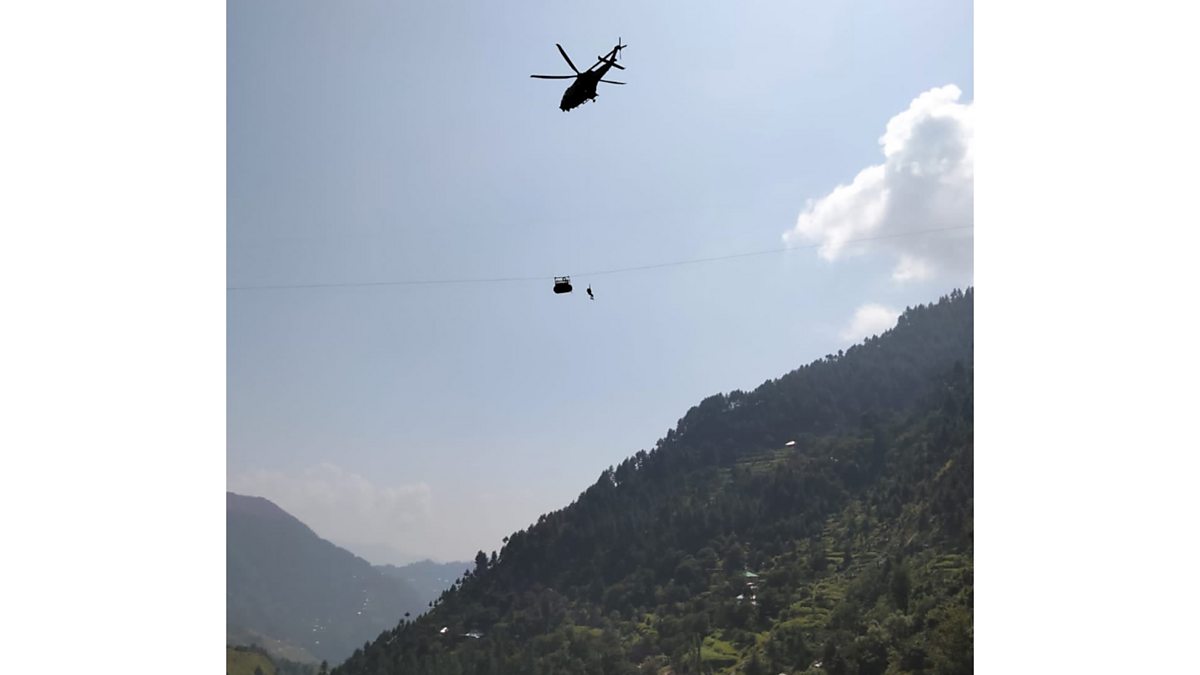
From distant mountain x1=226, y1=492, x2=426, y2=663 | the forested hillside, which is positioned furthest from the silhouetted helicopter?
distant mountain x1=226, y1=492, x2=426, y2=663

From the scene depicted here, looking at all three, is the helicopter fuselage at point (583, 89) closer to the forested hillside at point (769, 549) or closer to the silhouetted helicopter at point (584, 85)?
the silhouetted helicopter at point (584, 85)

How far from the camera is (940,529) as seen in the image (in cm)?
6675

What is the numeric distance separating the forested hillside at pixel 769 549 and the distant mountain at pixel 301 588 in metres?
42.6

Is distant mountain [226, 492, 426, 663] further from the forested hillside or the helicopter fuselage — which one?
the helicopter fuselage

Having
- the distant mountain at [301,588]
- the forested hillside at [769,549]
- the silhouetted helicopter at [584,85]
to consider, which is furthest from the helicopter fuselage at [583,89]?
the distant mountain at [301,588]

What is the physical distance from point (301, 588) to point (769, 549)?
9309 cm

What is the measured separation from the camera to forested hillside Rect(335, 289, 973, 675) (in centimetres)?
6291

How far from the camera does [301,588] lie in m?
141

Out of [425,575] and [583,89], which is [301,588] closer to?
[425,575]

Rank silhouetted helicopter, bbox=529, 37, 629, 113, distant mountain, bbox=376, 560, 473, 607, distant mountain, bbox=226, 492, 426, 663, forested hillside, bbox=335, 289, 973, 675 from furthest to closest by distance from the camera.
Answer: distant mountain, bbox=376, 560, 473, 607
distant mountain, bbox=226, 492, 426, 663
forested hillside, bbox=335, 289, 973, 675
silhouetted helicopter, bbox=529, 37, 629, 113

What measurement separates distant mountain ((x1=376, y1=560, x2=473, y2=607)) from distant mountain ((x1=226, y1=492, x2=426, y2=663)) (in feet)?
5.93

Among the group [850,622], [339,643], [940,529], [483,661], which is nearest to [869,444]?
[940,529]
